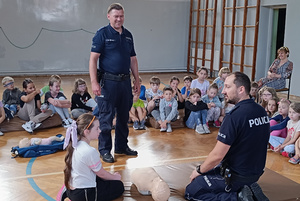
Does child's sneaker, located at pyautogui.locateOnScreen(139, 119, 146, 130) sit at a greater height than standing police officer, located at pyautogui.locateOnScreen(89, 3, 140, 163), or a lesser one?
lesser

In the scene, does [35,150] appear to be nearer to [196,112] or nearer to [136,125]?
[136,125]

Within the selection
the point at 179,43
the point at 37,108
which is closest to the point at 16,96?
the point at 37,108

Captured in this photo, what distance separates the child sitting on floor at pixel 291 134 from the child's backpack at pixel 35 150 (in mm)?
3336

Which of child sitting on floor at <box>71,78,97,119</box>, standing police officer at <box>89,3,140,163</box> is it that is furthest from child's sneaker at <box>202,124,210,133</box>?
child sitting on floor at <box>71,78,97,119</box>

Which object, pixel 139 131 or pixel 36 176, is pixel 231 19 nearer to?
pixel 139 131

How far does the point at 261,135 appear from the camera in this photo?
10.3 feet

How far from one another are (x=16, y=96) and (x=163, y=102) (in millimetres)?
2817

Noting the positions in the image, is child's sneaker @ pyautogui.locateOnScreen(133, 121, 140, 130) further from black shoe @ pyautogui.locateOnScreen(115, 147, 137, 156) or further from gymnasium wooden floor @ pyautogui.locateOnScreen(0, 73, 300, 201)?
black shoe @ pyautogui.locateOnScreen(115, 147, 137, 156)

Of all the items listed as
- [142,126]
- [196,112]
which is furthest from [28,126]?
[196,112]

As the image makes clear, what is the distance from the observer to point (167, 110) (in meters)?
6.67

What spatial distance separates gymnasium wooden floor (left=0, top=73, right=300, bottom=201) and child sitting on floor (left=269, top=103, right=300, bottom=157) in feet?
0.38

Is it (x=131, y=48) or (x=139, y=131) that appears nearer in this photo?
(x=131, y=48)

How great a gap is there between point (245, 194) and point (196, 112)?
11.6 ft

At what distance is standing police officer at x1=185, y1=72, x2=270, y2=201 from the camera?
3068 millimetres
